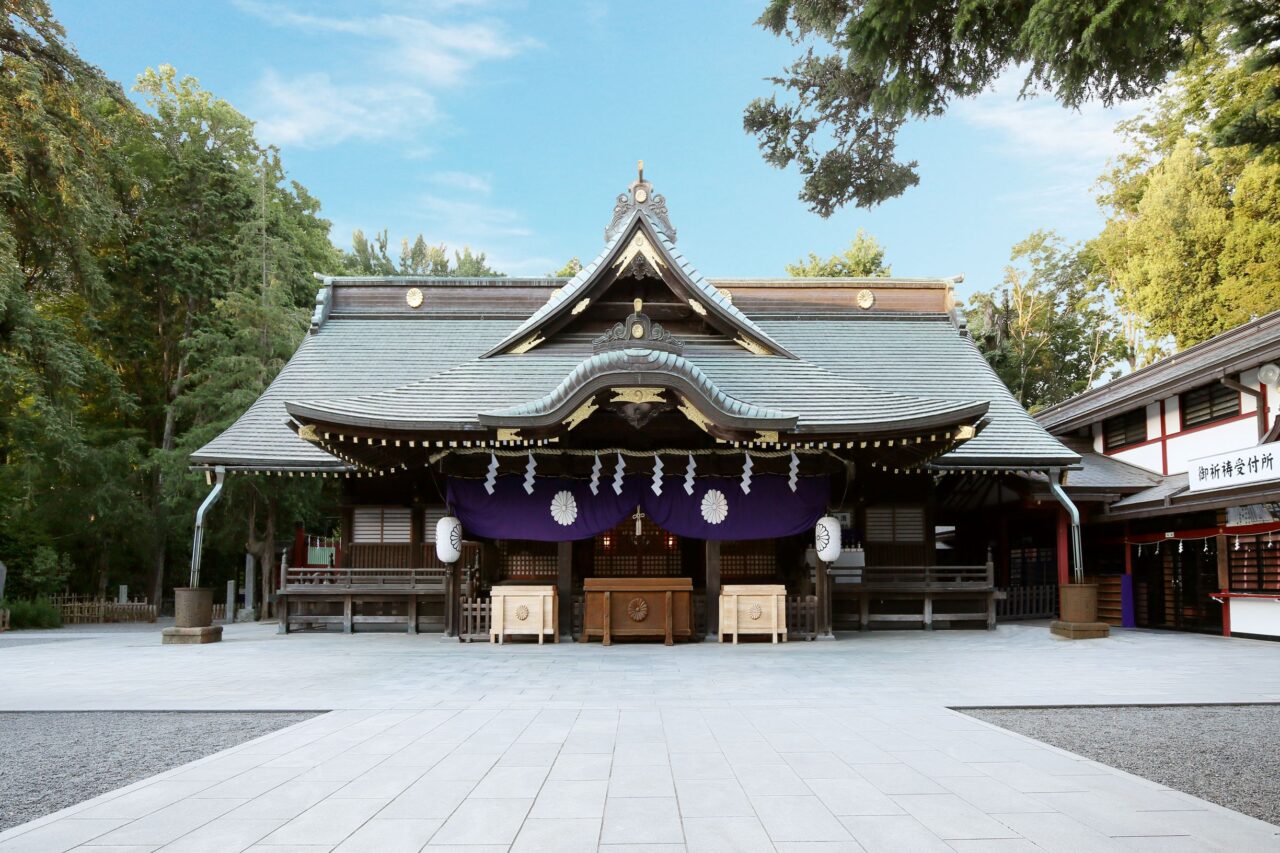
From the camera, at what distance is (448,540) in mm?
12148

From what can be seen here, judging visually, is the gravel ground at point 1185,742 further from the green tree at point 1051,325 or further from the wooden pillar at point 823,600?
the green tree at point 1051,325

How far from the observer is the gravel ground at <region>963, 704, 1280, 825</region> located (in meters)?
4.62

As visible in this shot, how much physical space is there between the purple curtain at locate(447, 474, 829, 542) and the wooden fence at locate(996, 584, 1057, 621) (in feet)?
21.3

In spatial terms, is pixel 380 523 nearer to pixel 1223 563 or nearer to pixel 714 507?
pixel 714 507

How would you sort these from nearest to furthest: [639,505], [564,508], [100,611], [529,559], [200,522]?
[564,508] → [639,505] → [200,522] → [529,559] → [100,611]

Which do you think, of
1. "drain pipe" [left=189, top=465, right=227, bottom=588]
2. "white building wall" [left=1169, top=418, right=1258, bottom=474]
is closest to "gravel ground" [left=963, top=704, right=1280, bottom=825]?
"white building wall" [left=1169, top=418, right=1258, bottom=474]

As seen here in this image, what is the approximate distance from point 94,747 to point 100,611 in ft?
55.1

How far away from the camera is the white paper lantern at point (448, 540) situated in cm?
1213

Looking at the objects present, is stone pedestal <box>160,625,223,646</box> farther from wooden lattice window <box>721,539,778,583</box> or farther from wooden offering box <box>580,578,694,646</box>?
wooden lattice window <box>721,539,778,583</box>

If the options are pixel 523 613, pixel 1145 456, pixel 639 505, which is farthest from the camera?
pixel 1145 456

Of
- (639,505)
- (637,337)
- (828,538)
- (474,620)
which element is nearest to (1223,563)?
(828,538)

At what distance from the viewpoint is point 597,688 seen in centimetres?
793

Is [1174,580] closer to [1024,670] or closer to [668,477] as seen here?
[1024,670]

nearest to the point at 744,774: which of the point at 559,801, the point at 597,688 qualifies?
the point at 559,801
